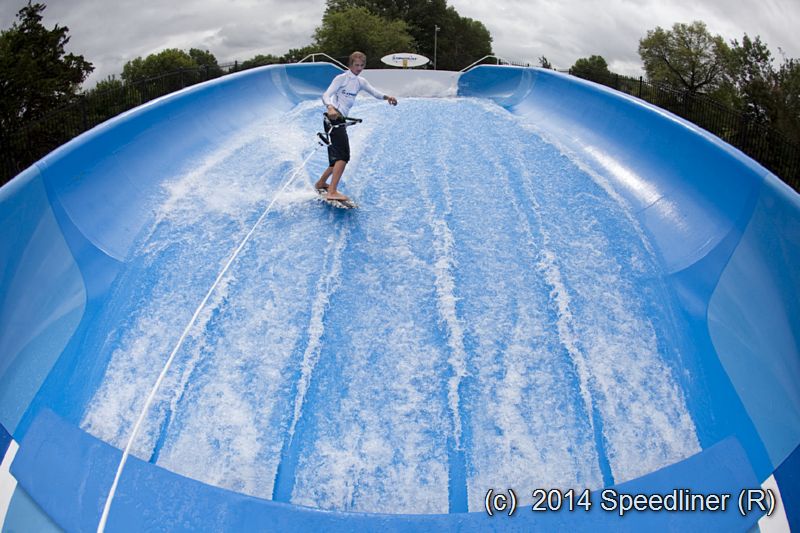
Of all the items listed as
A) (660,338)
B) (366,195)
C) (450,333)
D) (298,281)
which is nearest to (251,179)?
(366,195)

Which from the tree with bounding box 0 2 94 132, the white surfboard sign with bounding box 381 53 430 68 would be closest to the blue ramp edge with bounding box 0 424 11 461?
the tree with bounding box 0 2 94 132

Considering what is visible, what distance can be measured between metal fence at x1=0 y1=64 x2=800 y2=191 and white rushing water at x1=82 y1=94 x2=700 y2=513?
2766mm

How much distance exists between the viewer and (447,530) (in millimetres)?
2449

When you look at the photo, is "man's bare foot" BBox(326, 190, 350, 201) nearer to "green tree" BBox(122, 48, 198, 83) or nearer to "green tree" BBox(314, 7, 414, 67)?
"green tree" BBox(314, 7, 414, 67)

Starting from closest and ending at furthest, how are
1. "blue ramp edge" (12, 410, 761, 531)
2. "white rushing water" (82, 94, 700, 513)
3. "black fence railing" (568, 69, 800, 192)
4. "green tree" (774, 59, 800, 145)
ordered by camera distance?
"blue ramp edge" (12, 410, 761, 531) → "white rushing water" (82, 94, 700, 513) → "black fence railing" (568, 69, 800, 192) → "green tree" (774, 59, 800, 145)

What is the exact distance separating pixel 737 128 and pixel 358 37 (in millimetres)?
31592

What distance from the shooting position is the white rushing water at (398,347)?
3.25 metres

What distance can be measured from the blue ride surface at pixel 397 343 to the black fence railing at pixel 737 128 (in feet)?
11.4

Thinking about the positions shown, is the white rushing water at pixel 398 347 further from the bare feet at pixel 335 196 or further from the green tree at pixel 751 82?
the green tree at pixel 751 82

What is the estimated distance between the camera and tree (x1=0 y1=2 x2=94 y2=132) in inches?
680

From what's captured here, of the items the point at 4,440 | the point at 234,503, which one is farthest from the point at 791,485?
the point at 4,440

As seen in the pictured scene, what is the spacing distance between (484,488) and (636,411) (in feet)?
3.25

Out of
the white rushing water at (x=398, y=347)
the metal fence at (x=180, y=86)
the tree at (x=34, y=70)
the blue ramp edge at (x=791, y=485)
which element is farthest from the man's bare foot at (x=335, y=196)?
the tree at (x=34, y=70)

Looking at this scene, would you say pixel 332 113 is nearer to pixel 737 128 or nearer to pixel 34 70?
pixel 737 128
